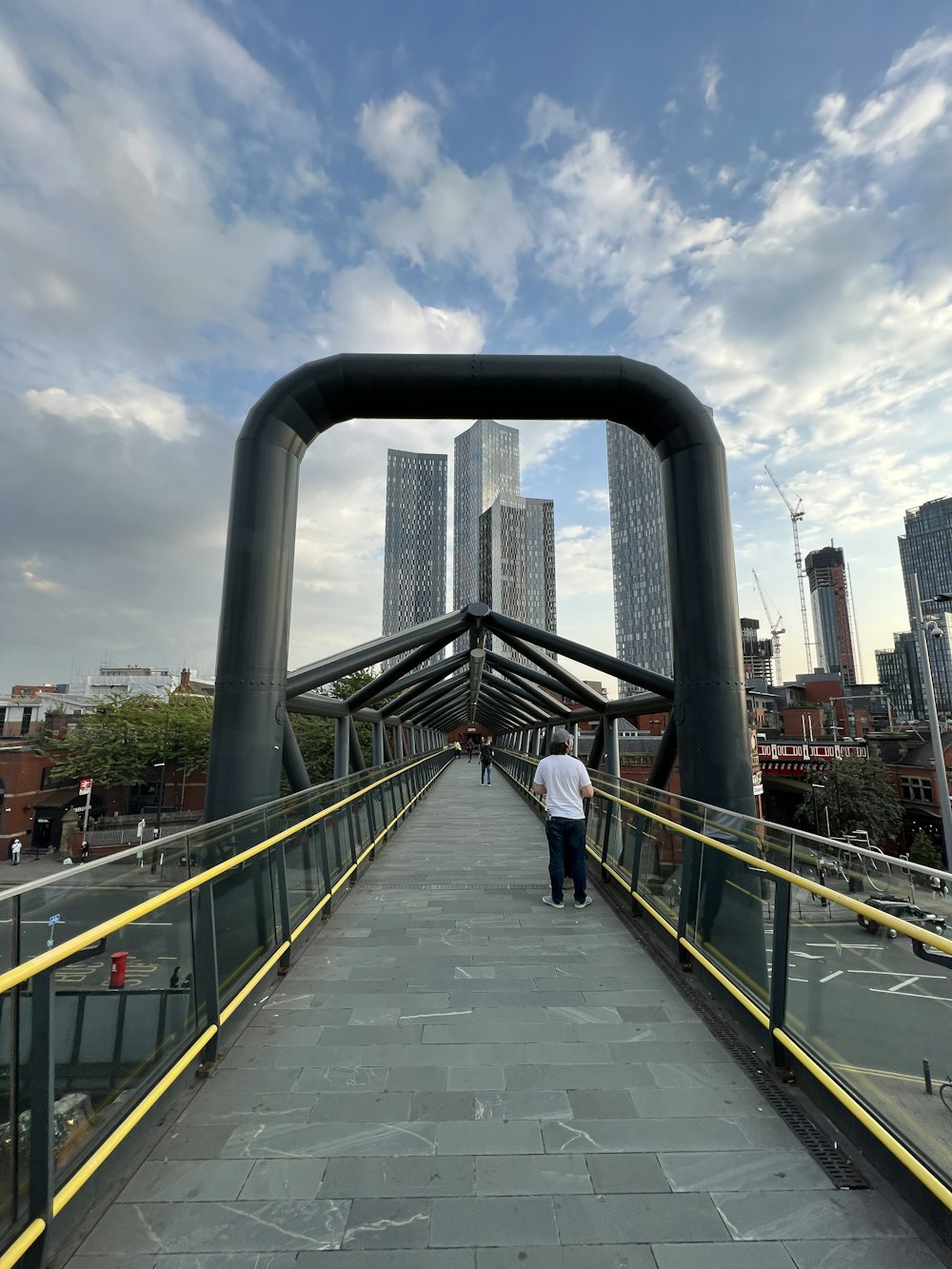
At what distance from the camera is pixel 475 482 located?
16125cm

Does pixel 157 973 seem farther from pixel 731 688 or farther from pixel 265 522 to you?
pixel 731 688

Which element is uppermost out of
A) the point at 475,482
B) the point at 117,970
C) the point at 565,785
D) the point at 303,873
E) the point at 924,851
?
the point at 475,482

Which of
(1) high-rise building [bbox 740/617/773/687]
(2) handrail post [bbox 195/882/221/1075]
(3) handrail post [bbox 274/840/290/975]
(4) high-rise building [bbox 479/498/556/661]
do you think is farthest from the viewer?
(4) high-rise building [bbox 479/498/556/661]

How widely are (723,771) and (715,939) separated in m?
1.96

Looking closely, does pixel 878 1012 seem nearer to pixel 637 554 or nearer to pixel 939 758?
pixel 939 758

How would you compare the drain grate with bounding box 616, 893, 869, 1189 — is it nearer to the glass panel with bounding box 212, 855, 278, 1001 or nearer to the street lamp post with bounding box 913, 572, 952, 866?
the glass panel with bounding box 212, 855, 278, 1001

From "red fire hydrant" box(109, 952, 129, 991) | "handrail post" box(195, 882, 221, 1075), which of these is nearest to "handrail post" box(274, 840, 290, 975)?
"handrail post" box(195, 882, 221, 1075)

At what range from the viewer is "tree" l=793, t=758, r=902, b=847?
34.5m

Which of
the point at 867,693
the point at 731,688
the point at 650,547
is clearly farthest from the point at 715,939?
the point at 650,547

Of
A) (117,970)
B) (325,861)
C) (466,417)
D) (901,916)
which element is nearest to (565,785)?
(325,861)

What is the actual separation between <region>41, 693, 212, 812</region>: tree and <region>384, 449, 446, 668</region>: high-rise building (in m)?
118

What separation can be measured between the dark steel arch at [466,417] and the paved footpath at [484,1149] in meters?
2.07

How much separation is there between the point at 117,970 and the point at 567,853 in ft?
13.4

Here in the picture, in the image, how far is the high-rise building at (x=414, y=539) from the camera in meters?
159
